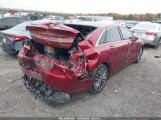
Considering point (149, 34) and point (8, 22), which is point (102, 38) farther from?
point (8, 22)

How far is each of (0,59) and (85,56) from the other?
4575mm

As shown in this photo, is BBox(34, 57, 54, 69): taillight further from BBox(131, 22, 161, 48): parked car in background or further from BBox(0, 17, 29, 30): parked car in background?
BBox(0, 17, 29, 30): parked car in background

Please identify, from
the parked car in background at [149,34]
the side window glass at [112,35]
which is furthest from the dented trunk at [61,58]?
the parked car in background at [149,34]

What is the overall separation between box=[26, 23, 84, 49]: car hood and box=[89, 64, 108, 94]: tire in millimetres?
992

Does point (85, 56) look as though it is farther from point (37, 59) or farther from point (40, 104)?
point (40, 104)

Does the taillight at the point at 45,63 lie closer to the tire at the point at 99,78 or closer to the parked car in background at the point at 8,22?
the tire at the point at 99,78

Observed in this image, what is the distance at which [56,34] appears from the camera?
3512mm

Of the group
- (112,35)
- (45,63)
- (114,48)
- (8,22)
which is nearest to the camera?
(45,63)

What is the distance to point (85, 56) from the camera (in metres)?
3.68

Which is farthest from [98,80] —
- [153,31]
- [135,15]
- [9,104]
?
[135,15]

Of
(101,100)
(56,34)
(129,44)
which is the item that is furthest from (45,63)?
(129,44)

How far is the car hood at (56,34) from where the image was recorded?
135 inches

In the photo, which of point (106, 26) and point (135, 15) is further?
point (135, 15)

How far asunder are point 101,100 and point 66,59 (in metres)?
1.23
